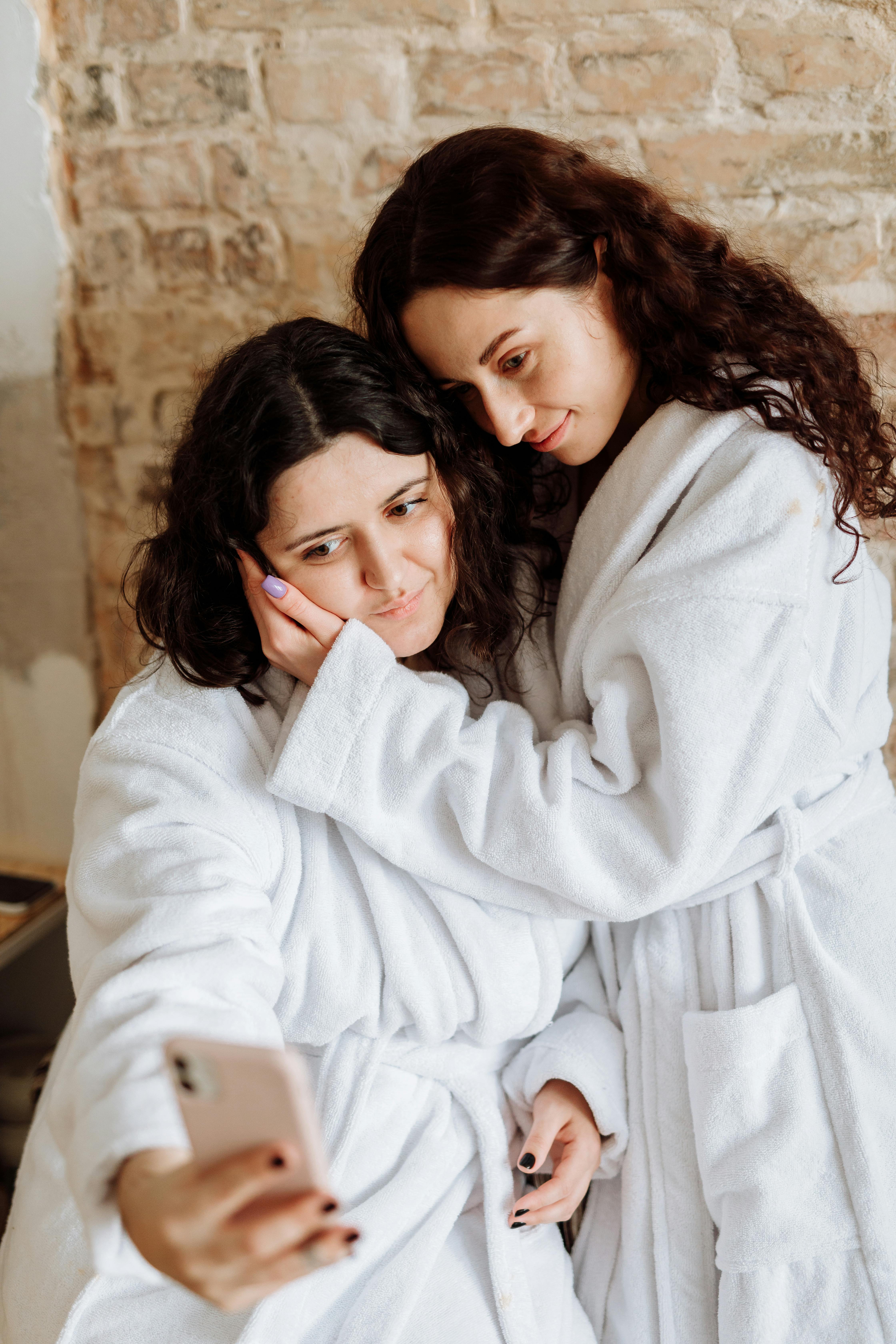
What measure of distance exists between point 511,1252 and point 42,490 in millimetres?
1291

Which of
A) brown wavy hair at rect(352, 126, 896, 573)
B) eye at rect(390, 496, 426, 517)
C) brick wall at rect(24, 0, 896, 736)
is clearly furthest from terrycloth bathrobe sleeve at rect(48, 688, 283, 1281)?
brown wavy hair at rect(352, 126, 896, 573)

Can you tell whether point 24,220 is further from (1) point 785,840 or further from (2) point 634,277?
(1) point 785,840

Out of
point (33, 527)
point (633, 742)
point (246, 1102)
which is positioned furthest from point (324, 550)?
point (33, 527)

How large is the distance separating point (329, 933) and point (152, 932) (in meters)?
0.23

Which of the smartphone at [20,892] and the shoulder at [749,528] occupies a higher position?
the shoulder at [749,528]

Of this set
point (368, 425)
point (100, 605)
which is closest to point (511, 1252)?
point (368, 425)

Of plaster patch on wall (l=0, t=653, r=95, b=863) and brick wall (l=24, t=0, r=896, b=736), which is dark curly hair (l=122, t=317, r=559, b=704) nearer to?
brick wall (l=24, t=0, r=896, b=736)

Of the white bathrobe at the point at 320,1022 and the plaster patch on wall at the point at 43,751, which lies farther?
the plaster patch on wall at the point at 43,751

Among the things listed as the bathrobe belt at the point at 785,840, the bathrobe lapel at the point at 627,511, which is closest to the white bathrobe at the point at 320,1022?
the bathrobe belt at the point at 785,840

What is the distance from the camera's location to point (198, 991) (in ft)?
2.81

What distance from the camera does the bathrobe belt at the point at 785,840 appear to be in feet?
3.63

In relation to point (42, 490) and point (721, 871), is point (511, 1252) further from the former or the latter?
point (42, 490)

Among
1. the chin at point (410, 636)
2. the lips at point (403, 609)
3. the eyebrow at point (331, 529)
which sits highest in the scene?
the eyebrow at point (331, 529)

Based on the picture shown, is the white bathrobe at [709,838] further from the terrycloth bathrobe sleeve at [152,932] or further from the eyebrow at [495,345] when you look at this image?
the eyebrow at [495,345]
